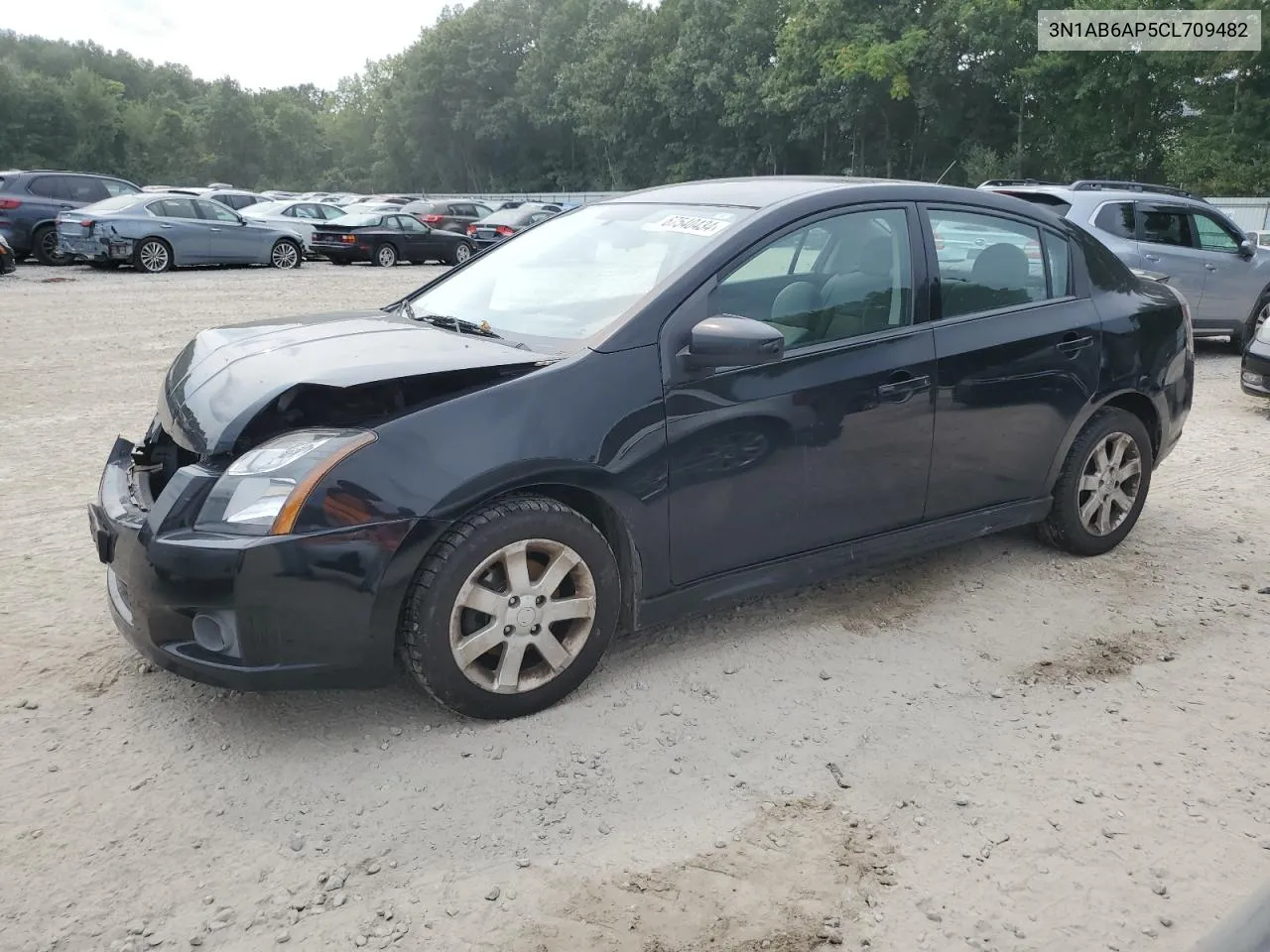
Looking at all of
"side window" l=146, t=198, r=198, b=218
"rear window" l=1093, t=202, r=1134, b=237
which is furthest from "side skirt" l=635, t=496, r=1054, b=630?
"side window" l=146, t=198, r=198, b=218

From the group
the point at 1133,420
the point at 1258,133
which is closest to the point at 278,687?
the point at 1133,420

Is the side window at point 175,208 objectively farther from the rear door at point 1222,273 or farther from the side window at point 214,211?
the rear door at point 1222,273

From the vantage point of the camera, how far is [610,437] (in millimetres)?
3410

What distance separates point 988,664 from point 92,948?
2.95 meters

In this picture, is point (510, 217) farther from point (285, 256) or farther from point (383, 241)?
point (285, 256)

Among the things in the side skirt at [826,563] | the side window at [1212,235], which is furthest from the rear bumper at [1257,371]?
the side skirt at [826,563]

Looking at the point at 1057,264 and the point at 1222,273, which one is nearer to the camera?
the point at 1057,264

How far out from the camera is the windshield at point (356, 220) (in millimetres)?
23375

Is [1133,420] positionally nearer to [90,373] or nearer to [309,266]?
[90,373]

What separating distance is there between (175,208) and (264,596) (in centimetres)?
1861

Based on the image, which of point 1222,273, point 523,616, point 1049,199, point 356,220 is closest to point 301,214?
point 356,220

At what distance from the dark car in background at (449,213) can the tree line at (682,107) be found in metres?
21.1

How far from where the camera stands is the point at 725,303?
3725mm

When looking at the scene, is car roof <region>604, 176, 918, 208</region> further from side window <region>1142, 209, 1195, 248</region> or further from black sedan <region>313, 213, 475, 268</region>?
black sedan <region>313, 213, 475, 268</region>
